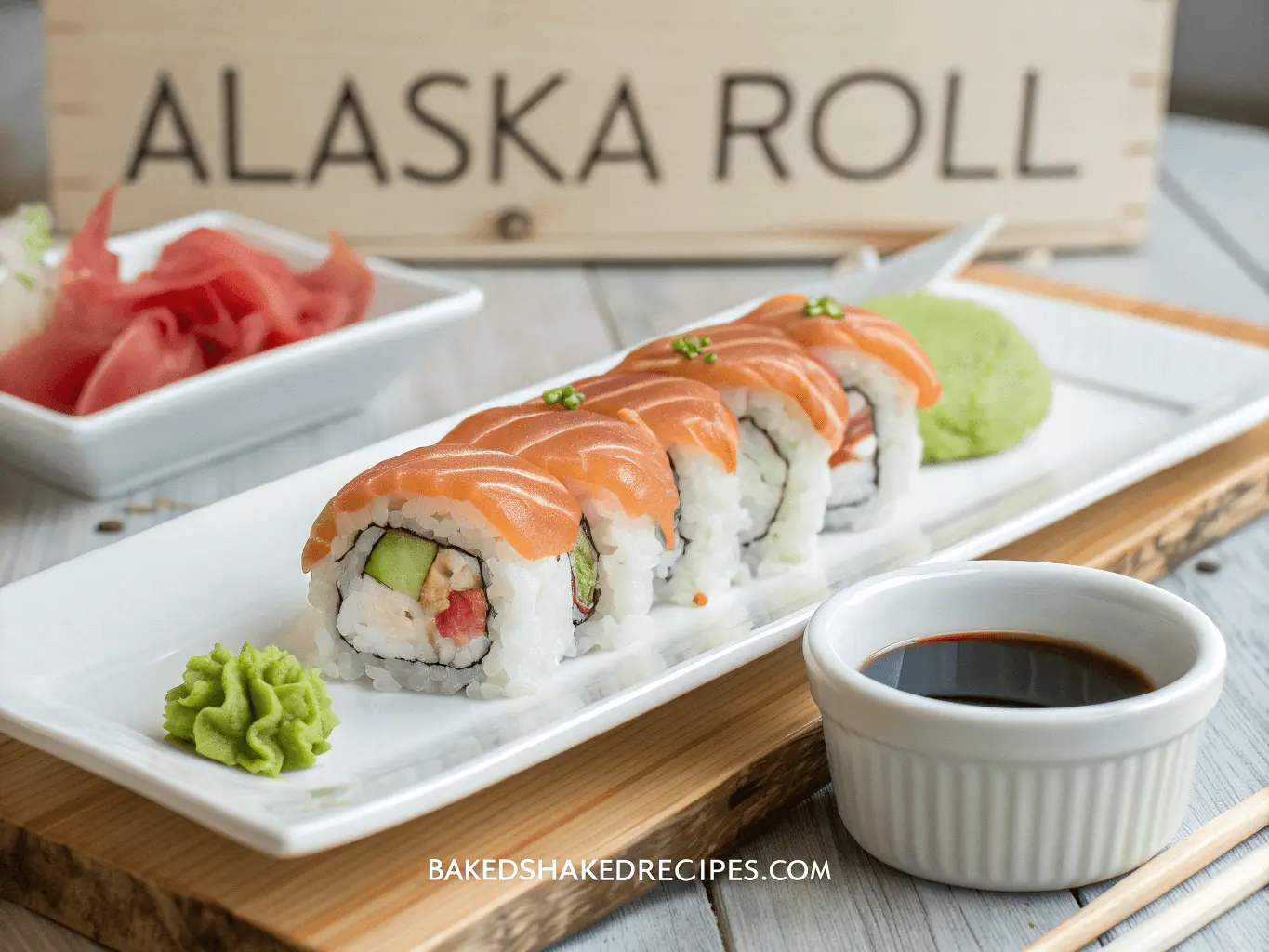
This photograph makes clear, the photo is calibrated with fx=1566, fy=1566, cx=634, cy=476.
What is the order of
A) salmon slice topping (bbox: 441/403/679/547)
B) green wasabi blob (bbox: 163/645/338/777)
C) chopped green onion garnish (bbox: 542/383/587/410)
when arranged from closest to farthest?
green wasabi blob (bbox: 163/645/338/777) → salmon slice topping (bbox: 441/403/679/547) → chopped green onion garnish (bbox: 542/383/587/410)

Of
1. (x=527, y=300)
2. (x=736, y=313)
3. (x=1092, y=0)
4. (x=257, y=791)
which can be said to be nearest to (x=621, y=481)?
(x=257, y=791)

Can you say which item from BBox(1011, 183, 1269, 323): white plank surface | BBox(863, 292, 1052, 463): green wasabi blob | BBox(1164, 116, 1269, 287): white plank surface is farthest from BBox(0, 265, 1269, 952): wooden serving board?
BBox(1164, 116, 1269, 287): white plank surface

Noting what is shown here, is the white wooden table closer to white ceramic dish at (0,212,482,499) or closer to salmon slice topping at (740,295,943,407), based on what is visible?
white ceramic dish at (0,212,482,499)

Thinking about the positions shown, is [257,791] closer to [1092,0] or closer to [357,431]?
[357,431]

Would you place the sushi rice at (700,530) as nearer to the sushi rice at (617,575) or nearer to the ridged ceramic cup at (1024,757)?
the sushi rice at (617,575)

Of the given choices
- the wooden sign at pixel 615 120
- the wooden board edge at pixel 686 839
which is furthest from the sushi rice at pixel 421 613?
the wooden sign at pixel 615 120

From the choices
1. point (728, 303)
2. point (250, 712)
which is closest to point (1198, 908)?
point (250, 712)
